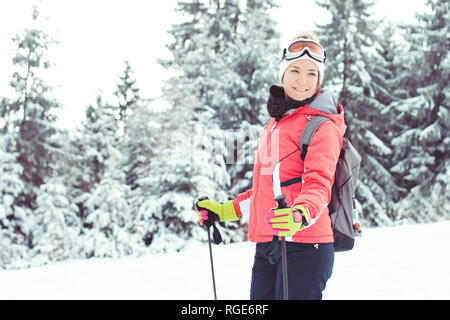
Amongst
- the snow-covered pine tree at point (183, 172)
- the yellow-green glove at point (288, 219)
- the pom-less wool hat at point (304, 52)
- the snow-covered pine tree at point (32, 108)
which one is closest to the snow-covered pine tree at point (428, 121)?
the snow-covered pine tree at point (183, 172)

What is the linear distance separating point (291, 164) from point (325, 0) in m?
16.3

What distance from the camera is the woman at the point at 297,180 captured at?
5.70 feet

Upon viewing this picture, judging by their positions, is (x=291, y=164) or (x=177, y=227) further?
(x=177, y=227)

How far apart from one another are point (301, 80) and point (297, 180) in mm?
544

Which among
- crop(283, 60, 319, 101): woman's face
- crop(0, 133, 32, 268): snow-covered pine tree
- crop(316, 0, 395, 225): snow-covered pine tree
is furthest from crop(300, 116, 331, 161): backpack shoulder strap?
crop(316, 0, 395, 225): snow-covered pine tree

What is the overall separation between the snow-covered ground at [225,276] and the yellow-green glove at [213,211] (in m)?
2.41

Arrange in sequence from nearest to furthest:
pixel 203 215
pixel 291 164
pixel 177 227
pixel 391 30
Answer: pixel 291 164 → pixel 203 215 → pixel 177 227 → pixel 391 30

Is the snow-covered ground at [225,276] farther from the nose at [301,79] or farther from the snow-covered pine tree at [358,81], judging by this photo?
the snow-covered pine tree at [358,81]

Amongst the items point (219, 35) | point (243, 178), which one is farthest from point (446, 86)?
point (219, 35)

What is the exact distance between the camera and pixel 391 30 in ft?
60.3

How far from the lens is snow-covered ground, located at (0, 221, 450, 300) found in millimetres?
4663

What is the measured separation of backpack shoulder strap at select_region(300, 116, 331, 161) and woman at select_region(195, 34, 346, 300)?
2 cm

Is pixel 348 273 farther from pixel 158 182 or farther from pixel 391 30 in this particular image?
pixel 391 30

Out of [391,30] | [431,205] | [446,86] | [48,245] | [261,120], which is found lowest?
[48,245]
